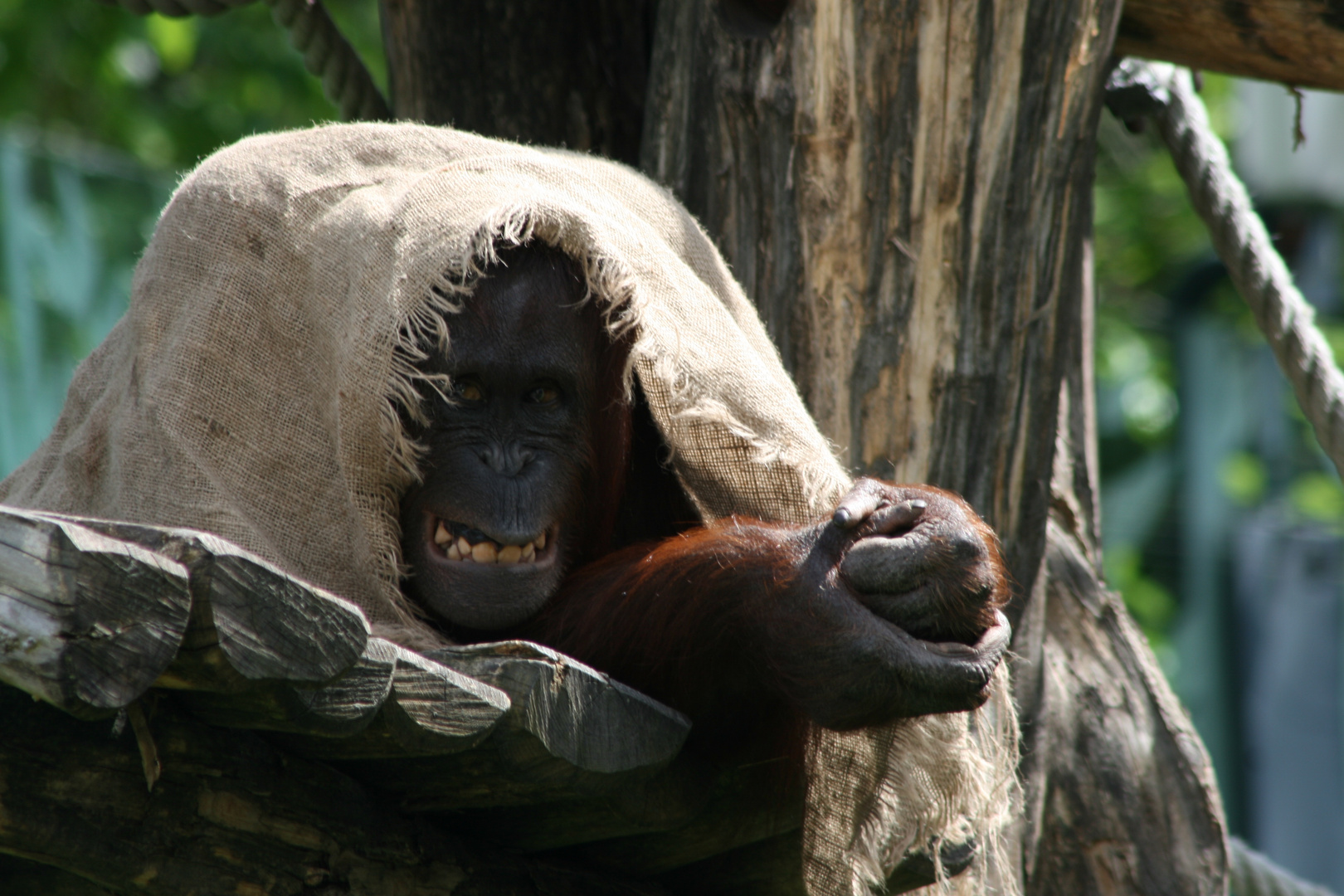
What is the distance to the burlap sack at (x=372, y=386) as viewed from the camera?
166cm

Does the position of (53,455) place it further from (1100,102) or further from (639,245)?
(1100,102)

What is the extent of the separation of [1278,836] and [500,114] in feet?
17.6

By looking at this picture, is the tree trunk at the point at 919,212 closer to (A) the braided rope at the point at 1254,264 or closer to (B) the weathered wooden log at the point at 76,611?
(A) the braided rope at the point at 1254,264

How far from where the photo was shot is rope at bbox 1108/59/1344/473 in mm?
2227

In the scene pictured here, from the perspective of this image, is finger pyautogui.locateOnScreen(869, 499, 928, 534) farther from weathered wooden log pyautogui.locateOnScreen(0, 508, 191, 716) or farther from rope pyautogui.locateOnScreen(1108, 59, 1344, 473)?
rope pyautogui.locateOnScreen(1108, 59, 1344, 473)

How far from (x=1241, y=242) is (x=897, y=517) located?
123 centimetres

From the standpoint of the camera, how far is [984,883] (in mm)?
1887

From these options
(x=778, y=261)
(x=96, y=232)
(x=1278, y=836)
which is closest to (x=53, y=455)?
(x=778, y=261)

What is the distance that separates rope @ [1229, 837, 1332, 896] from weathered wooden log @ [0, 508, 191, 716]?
2.27 m

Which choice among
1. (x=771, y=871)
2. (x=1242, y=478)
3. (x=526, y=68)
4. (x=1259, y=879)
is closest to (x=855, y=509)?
(x=771, y=871)

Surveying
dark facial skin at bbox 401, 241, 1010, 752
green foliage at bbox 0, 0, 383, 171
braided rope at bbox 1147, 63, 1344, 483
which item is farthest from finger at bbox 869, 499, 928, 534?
green foliage at bbox 0, 0, 383, 171

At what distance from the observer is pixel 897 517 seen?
148 centimetres

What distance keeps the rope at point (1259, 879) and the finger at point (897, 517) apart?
158 centimetres

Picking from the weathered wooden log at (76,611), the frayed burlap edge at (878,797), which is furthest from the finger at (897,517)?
the weathered wooden log at (76,611)
